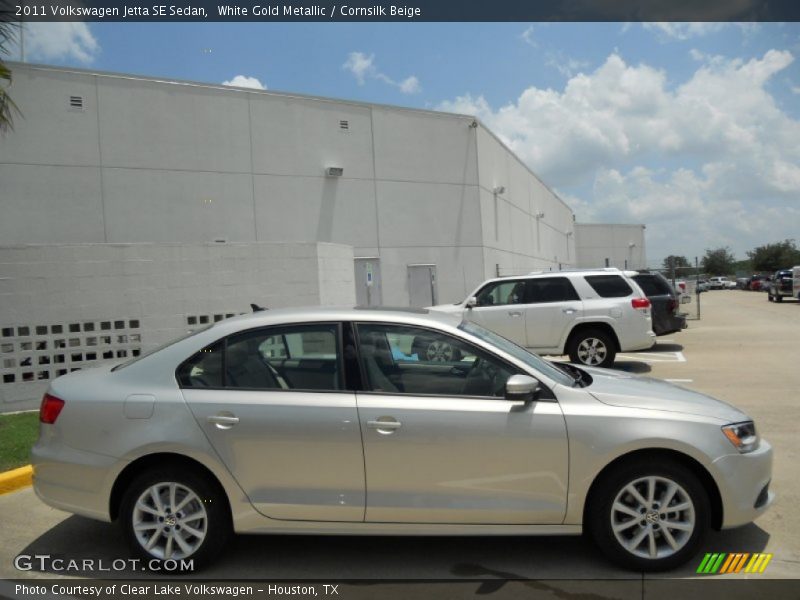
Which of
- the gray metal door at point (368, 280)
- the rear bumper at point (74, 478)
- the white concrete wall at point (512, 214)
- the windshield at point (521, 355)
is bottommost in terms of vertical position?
the rear bumper at point (74, 478)

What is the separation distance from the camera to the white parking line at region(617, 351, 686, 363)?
43.2 ft

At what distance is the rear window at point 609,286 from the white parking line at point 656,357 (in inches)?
93.6

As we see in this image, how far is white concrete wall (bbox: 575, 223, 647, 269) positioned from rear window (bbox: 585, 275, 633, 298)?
170ft

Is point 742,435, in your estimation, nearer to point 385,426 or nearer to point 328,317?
point 385,426

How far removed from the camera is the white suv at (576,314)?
11.1 m

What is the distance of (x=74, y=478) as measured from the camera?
13.2 ft

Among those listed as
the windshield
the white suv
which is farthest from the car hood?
the white suv

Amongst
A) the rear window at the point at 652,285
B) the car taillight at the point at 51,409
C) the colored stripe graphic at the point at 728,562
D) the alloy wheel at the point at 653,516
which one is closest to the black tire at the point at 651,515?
the alloy wheel at the point at 653,516

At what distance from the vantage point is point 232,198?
19500 millimetres

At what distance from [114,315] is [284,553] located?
7112 millimetres

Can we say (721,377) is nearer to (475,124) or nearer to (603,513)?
(603,513)

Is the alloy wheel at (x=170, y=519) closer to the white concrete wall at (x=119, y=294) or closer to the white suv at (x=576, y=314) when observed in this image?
the white concrete wall at (x=119, y=294)

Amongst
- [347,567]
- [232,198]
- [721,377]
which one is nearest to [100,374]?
[347,567]

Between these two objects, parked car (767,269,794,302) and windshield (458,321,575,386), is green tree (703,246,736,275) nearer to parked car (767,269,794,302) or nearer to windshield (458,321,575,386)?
parked car (767,269,794,302)
